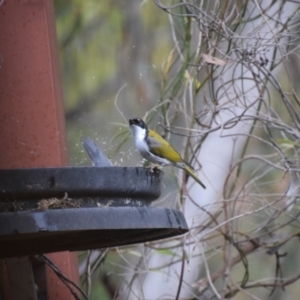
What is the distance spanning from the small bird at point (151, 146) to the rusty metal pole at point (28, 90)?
967 millimetres

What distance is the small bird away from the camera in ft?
15.8

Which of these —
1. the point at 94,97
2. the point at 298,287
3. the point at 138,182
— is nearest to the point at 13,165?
the point at 138,182

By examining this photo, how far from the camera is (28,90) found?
3797mm

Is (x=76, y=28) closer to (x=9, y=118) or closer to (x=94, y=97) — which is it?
(x=94, y=97)

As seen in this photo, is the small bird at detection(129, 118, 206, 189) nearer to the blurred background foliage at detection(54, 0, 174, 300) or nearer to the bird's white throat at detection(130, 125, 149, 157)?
the bird's white throat at detection(130, 125, 149, 157)

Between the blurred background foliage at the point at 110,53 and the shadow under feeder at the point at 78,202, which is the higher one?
the blurred background foliage at the point at 110,53

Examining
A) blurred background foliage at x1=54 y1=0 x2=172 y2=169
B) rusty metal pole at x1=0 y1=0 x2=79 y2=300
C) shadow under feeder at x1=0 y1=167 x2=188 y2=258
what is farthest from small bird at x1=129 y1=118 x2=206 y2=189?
shadow under feeder at x1=0 y1=167 x2=188 y2=258

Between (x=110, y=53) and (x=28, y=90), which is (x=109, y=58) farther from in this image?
(x=28, y=90)

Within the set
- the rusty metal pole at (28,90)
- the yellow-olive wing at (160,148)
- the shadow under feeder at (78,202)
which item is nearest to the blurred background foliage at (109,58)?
the yellow-olive wing at (160,148)

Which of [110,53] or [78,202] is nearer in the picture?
[78,202]

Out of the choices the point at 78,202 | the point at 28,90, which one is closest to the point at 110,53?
the point at 28,90

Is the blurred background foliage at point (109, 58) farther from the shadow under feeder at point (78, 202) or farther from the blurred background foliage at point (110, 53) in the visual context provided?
the shadow under feeder at point (78, 202)

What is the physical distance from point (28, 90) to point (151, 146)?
1.28m

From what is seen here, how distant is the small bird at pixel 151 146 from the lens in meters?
4.80
